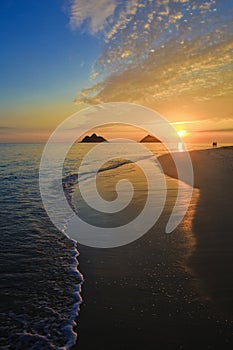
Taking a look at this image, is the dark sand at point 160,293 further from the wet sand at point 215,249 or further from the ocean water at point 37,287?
the ocean water at point 37,287

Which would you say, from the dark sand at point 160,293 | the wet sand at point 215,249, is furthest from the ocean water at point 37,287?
the wet sand at point 215,249

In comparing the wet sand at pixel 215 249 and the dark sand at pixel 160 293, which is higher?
the wet sand at pixel 215 249

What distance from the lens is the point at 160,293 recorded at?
4.96 metres

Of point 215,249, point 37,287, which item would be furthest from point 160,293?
point 215,249

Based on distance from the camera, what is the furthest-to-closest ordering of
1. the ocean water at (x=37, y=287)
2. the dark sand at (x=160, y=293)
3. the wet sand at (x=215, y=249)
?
the wet sand at (x=215, y=249) → the ocean water at (x=37, y=287) → the dark sand at (x=160, y=293)

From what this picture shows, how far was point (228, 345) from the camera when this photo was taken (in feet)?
12.0

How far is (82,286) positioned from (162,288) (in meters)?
1.57

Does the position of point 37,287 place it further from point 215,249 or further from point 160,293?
point 215,249

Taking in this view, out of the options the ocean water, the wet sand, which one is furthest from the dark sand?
the ocean water

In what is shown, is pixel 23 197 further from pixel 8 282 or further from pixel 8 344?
pixel 8 344

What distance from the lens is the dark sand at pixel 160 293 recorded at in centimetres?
390

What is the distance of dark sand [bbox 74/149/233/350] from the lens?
12.8ft

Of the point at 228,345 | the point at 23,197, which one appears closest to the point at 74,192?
the point at 23,197

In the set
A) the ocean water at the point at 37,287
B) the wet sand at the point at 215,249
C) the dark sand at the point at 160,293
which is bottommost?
the ocean water at the point at 37,287
